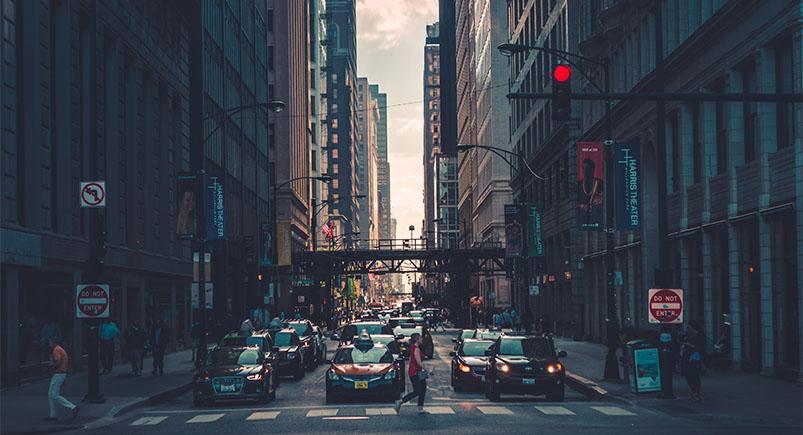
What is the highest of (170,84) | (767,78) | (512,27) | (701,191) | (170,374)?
(512,27)

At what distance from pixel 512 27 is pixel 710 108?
6349 cm

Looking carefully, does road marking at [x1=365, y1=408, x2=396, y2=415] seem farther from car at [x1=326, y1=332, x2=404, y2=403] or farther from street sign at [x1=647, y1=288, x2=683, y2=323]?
street sign at [x1=647, y1=288, x2=683, y2=323]

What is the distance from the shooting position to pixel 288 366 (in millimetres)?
40062

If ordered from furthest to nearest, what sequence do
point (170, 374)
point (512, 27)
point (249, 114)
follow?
1. point (512, 27)
2. point (249, 114)
3. point (170, 374)

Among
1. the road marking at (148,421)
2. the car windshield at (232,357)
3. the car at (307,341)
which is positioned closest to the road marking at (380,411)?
the car windshield at (232,357)

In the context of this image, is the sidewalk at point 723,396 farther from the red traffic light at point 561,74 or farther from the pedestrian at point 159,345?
the pedestrian at point 159,345

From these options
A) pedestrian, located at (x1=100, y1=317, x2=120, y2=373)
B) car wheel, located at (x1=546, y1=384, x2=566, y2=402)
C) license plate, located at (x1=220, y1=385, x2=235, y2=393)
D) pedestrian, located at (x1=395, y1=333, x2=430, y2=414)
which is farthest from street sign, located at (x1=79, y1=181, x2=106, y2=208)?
pedestrian, located at (x1=100, y1=317, x2=120, y2=373)

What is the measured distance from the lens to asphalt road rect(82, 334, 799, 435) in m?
22.8

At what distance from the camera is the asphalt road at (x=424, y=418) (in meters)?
22.8

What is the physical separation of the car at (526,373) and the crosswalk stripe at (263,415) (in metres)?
6.07

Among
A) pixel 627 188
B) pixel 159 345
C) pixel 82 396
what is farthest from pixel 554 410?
pixel 627 188

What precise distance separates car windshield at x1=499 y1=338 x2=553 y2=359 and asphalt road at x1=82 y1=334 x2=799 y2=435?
1212 millimetres

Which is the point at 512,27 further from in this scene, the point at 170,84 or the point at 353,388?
the point at 353,388

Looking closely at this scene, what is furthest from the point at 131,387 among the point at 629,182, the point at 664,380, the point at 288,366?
the point at 629,182
